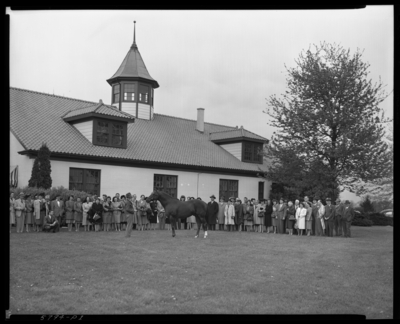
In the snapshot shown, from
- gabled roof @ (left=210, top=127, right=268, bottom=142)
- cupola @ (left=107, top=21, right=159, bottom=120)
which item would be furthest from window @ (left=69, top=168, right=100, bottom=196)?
gabled roof @ (left=210, top=127, right=268, bottom=142)

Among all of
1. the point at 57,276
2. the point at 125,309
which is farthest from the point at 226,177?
the point at 125,309

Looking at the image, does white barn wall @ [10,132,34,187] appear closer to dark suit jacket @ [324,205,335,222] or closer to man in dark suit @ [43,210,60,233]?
man in dark suit @ [43,210,60,233]

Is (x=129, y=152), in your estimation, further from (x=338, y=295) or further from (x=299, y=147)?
(x=338, y=295)

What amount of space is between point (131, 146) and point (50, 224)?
8174 mm

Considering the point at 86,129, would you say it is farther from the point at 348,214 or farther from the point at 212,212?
the point at 348,214

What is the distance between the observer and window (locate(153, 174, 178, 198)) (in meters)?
23.1

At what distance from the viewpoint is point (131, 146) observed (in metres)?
22.9

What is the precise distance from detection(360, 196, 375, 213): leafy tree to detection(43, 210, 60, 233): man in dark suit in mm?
23825

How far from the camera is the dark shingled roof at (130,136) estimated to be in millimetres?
17734

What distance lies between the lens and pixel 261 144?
28391mm

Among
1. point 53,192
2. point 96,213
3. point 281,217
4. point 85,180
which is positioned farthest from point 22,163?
point 281,217

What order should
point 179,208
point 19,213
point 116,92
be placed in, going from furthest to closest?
point 116,92 → point 179,208 → point 19,213

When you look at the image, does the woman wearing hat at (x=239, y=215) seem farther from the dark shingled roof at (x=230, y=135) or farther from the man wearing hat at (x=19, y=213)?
the man wearing hat at (x=19, y=213)

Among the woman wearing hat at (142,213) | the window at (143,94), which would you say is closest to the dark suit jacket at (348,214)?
the woman wearing hat at (142,213)
